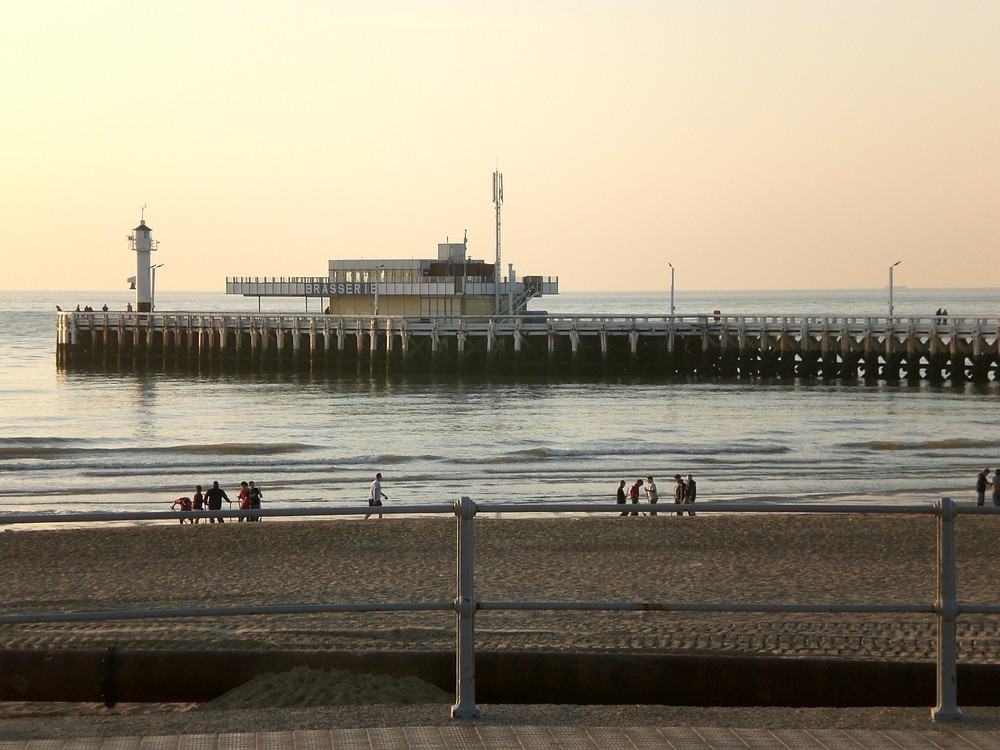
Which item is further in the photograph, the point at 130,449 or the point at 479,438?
the point at 479,438

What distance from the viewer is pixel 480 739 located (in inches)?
203

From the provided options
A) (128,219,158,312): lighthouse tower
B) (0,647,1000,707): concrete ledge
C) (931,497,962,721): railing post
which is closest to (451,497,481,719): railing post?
(931,497,962,721): railing post

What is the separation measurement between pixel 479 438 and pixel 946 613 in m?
34.0

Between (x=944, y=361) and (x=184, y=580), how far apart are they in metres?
48.1

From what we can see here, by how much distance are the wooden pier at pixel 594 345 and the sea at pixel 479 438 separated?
119 centimetres

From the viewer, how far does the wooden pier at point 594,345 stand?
56438 millimetres

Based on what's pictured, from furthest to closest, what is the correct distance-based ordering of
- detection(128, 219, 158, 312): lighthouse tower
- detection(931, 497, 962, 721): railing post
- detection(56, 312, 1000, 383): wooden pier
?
detection(128, 219, 158, 312): lighthouse tower → detection(56, 312, 1000, 383): wooden pier → detection(931, 497, 962, 721): railing post

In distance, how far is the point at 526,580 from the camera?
542 inches

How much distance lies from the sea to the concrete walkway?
2026cm

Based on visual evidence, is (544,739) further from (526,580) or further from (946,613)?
(526,580)

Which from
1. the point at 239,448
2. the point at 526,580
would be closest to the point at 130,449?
the point at 239,448

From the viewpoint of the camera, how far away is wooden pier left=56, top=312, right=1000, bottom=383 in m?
56.4

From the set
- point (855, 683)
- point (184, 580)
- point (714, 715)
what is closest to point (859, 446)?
point (184, 580)

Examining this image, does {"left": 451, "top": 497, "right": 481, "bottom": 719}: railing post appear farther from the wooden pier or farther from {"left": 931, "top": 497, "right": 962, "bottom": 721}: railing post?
the wooden pier
